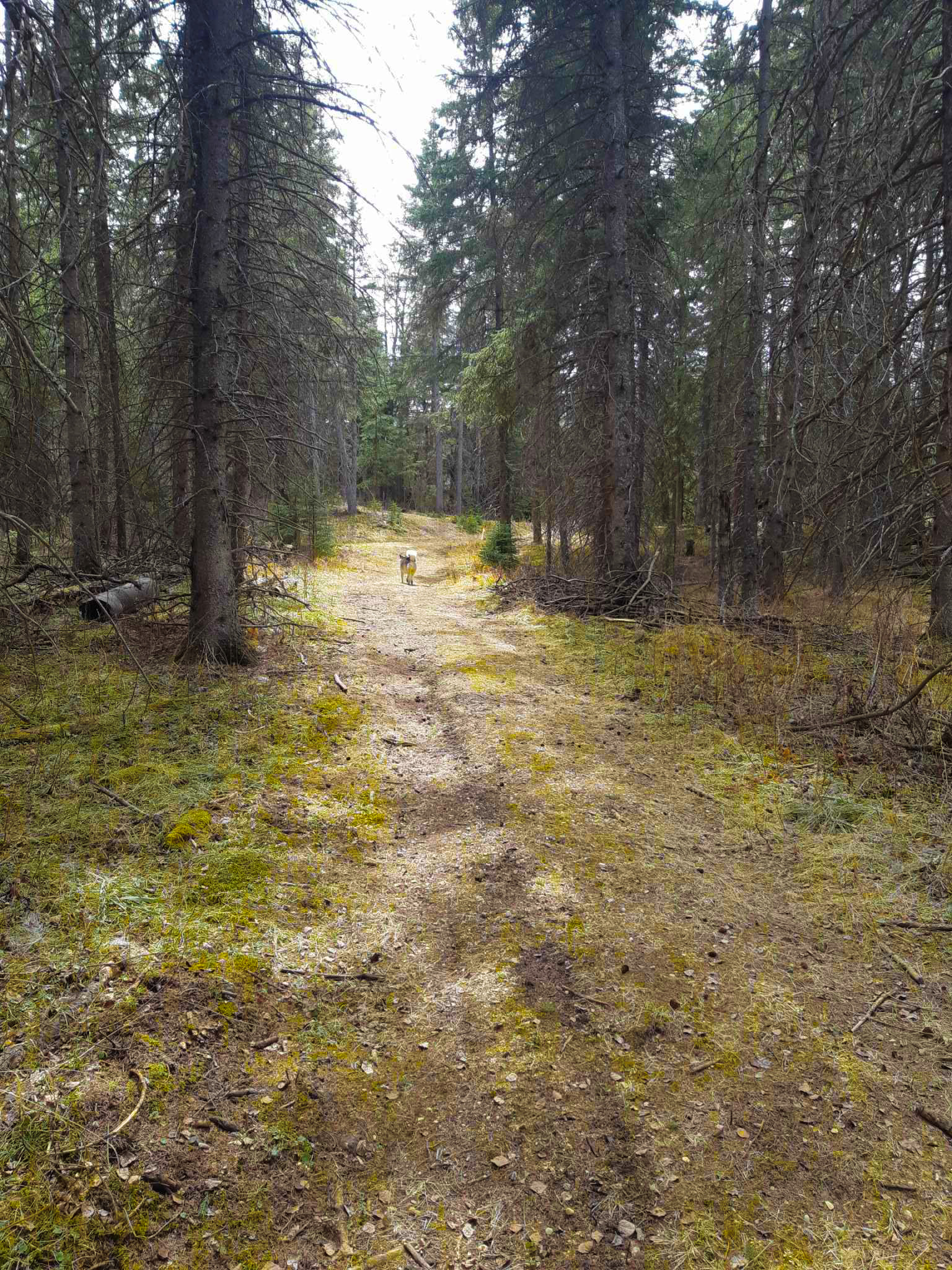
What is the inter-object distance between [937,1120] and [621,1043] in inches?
47.6

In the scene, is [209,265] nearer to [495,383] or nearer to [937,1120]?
[937,1120]

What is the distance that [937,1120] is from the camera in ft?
8.54

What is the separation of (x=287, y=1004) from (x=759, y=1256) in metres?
2.05

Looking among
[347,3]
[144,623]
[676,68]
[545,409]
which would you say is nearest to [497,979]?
[144,623]

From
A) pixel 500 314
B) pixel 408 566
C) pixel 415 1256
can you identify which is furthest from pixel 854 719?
pixel 500 314

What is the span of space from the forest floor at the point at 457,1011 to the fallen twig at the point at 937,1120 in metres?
0.02

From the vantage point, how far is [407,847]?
4516 mm

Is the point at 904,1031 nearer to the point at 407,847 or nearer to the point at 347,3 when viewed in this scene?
the point at 407,847

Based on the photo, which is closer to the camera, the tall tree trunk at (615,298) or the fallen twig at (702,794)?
the fallen twig at (702,794)

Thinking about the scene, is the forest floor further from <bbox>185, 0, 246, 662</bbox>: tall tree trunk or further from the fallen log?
the fallen log

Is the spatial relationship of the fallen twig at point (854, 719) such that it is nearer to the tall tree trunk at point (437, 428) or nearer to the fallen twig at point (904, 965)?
the fallen twig at point (904, 965)

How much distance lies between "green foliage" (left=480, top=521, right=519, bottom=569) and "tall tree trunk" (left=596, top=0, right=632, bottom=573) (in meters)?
6.22

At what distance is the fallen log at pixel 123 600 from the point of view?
866 cm

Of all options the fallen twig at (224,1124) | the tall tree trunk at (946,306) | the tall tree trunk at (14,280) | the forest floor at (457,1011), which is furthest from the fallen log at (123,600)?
the tall tree trunk at (946,306)
